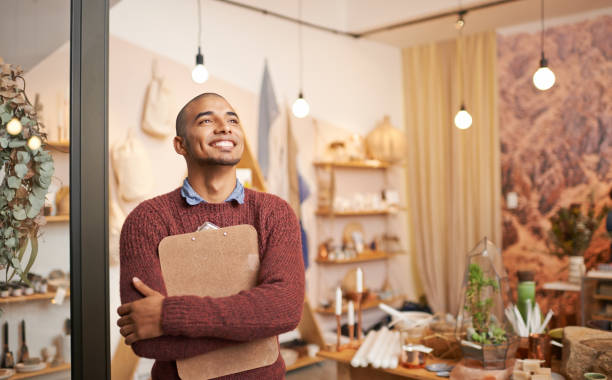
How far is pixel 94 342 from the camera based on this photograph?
1.51 meters

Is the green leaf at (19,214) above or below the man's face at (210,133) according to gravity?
below

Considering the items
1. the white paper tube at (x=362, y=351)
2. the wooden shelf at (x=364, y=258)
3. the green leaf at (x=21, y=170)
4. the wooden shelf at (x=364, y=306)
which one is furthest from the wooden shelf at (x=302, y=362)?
the green leaf at (x=21, y=170)

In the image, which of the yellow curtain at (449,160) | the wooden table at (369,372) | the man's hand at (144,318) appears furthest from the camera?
the yellow curtain at (449,160)

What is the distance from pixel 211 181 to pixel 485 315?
1482 mm

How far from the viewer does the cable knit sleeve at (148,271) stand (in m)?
1.31

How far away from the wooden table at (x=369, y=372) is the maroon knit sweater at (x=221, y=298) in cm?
115

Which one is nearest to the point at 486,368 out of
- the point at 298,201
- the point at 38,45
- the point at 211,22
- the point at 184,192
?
the point at 184,192

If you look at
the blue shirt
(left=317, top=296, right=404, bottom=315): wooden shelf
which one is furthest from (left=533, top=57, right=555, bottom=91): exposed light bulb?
(left=317, top=296, right=404, bottom=315): wooden shelf

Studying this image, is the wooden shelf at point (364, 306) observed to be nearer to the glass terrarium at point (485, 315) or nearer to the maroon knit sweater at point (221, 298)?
the glass terrarium at point (485, 315)

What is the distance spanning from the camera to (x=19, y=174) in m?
1.49

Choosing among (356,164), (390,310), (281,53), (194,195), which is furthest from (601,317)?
(194,195)

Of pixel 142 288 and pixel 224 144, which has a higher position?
pixel 224 144

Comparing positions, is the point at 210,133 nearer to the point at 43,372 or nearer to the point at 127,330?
the point at 127,330

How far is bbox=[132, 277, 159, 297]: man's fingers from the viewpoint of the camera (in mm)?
1318
